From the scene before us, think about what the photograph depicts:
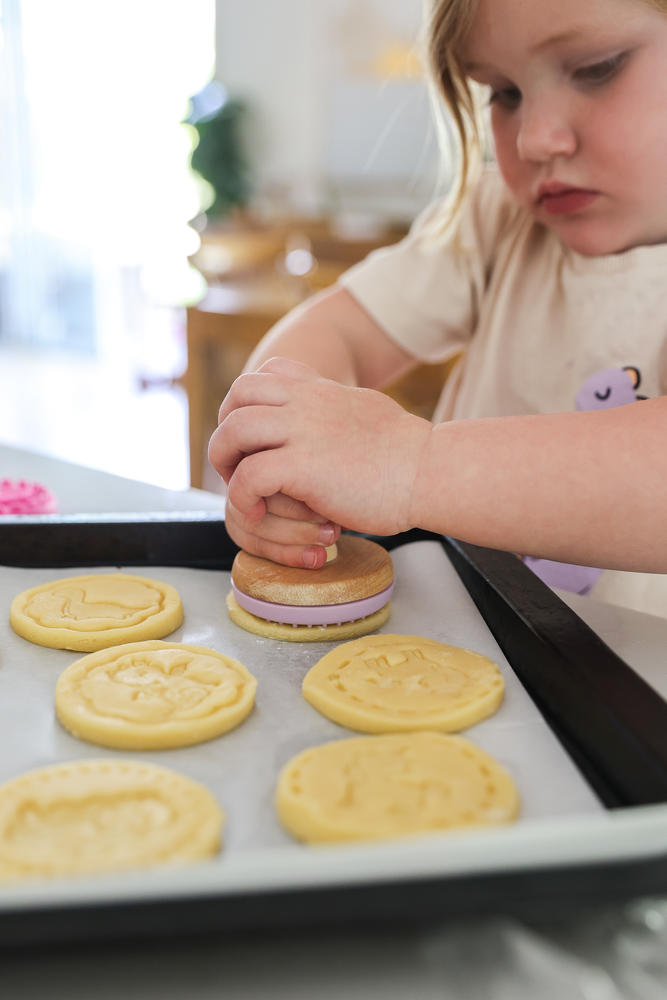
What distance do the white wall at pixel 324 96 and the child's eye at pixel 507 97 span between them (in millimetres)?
4412

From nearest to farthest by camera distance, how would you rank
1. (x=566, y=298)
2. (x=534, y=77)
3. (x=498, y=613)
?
1. (x=498, y=613)
2. (x=534, y=77)
3. (x=566, y=298)

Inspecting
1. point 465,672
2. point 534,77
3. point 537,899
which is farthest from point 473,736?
point 534,77

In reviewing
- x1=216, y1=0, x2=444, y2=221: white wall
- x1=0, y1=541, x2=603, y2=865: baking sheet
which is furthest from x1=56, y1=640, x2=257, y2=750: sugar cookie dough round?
x1=216, y1=0, x2=444, y2=221: white wall

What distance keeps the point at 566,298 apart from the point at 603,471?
432mm

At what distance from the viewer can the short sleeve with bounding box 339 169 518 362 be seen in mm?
994

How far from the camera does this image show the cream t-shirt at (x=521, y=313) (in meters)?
0.84

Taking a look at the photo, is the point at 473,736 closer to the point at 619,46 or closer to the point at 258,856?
the point at 258,856

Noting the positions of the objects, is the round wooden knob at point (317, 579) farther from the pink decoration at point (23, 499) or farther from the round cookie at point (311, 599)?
the pink decoration at point (23, 499)

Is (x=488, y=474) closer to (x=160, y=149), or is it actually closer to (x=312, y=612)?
(x=312, y=612)

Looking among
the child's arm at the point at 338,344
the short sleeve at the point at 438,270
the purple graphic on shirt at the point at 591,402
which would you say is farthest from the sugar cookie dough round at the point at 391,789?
the short sleeve at the point at 438,270

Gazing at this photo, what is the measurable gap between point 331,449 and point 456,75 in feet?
1.43

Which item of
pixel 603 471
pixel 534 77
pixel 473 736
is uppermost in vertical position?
pixel 534 77

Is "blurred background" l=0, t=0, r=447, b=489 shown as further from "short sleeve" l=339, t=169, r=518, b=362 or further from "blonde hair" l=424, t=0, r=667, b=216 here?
"blonde hair" l=424, t=0, r=667, b=216

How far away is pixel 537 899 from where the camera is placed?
0.30m
